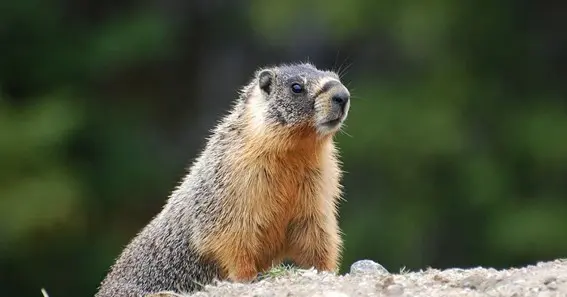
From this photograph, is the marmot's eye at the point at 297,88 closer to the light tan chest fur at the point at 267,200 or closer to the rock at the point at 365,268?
the light tan chest fur at the point at 267,200

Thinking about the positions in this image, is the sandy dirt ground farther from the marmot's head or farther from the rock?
the marmot's head

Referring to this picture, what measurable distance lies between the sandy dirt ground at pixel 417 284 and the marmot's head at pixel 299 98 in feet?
4.22

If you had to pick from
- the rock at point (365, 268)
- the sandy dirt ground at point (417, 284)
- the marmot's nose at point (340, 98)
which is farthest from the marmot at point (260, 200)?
the sandy dirt ground at point (417, 284)

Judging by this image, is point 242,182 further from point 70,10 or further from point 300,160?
point 70,10

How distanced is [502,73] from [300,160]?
44.0 ft

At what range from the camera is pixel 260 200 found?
10.2 m

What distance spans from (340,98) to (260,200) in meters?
0.93

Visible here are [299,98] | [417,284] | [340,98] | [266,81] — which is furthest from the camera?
[266,81]

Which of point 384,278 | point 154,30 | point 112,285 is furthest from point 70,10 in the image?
point 384,278

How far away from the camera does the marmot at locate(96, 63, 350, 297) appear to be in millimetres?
10203

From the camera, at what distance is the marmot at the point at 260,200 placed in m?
10.2

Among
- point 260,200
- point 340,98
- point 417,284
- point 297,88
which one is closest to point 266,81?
point 297,88

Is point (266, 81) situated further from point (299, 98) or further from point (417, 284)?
point (417, 284)

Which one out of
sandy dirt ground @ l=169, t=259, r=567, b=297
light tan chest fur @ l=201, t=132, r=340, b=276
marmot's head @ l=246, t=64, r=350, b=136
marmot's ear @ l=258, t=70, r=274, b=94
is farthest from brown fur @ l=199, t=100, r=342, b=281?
sandy dirt ground @ l=169, t=259, r=567, b=297
